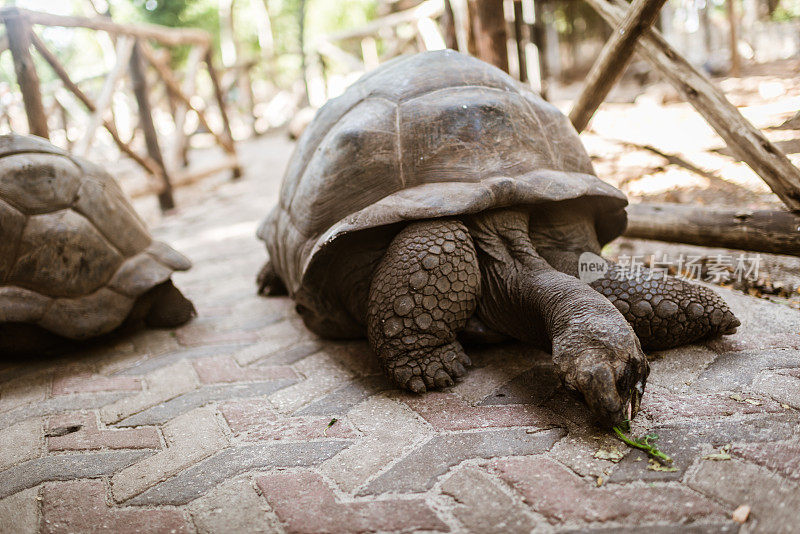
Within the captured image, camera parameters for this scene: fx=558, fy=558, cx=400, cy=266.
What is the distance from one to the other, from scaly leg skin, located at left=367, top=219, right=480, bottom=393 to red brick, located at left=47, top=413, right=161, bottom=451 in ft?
2.46

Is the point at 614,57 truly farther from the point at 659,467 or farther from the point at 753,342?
the point at 659,467

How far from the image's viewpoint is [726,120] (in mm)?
2371

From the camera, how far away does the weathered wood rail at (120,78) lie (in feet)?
13.2

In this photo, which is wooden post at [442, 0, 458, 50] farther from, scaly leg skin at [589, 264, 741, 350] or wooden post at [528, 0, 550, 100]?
wooden post at [528, 0, 550, 100]

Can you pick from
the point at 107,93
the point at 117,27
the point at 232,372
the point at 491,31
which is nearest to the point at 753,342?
the point at 232,372

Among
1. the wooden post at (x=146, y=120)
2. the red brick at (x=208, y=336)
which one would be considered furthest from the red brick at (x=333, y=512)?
the wooden post at (x=146, y=120)

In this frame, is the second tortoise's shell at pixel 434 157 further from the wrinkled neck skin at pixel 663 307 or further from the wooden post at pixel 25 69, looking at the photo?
the wooden post at pixel 25 69

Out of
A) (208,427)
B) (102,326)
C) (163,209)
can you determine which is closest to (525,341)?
(208,427)

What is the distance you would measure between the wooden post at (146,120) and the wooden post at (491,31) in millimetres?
3859

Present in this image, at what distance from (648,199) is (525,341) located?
2581 mm

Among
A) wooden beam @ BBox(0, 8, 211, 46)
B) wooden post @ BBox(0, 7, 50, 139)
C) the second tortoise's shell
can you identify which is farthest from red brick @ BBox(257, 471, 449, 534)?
wooden beam @ BBox(0, 8, 211, 46)

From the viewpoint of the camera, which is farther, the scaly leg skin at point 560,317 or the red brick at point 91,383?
the red brick at point 91,383

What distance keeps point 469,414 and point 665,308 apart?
0.74 metres

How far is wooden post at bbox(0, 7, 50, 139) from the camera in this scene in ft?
13.1
